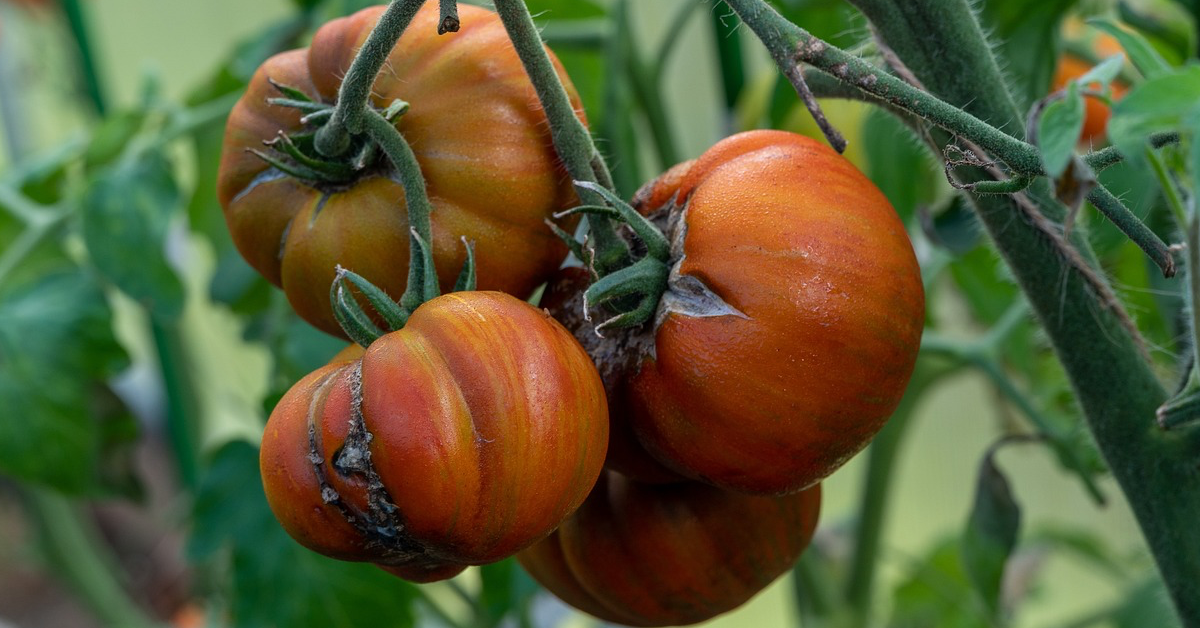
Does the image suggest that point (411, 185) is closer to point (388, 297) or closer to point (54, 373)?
point (388, 297)

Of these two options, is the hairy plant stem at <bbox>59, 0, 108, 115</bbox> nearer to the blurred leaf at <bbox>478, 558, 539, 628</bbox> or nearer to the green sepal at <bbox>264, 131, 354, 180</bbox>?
the blurred leaf at <bbox>478, 558, 539, 628</bbox>

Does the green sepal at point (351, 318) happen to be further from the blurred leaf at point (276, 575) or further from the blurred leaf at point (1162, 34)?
the blurred leaf at point (1162, 34)

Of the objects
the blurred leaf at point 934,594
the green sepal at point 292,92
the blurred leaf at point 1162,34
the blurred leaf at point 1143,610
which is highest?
the green sepal at point 292,92

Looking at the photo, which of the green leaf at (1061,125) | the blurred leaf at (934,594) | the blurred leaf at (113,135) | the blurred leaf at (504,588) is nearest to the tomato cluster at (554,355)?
the green leaf at (1061,125)

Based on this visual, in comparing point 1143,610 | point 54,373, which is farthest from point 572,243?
point 1143,610

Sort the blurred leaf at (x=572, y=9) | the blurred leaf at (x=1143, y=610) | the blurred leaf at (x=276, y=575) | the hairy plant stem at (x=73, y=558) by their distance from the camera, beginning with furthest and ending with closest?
the hairy plant stem at (x=73, y=558) < the blurred leaf at (x=572, y=9) < the blurred leaf at (x=1143, y=610) < the blurred leaf at (x=276, y=575)

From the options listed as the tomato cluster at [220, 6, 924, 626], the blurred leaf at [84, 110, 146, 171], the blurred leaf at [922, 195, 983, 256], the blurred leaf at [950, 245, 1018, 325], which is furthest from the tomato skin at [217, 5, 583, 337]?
the blurred leaf at [950, 245, 1018, 325]
